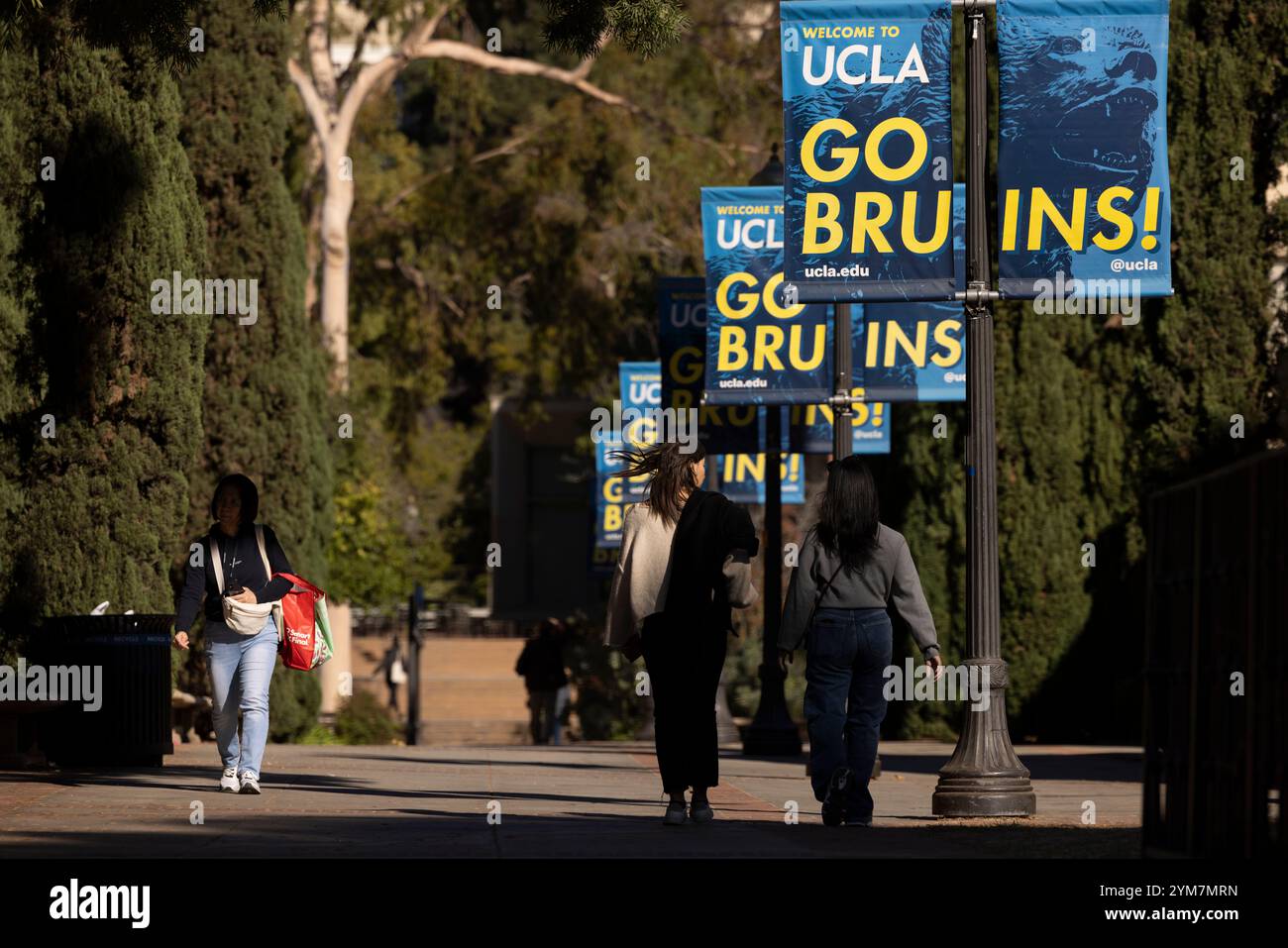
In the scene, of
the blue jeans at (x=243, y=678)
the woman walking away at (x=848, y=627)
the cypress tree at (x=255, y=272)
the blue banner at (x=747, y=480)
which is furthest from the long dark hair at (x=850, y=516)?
the blue banner at (x=747, y=480)

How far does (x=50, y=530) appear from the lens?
16656mm

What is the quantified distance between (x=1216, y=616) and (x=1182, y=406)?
1605 cm

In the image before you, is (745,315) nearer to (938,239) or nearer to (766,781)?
(766,781)

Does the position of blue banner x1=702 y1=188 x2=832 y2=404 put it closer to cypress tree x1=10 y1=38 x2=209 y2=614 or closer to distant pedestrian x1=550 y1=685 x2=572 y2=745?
cypress tree x1=10 y1=38 x2=209 y2=614

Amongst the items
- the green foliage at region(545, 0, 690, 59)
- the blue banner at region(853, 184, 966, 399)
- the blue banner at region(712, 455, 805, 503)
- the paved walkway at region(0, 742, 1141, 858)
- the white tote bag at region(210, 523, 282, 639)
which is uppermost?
the green foliage at region(545, 0, 690, 59)

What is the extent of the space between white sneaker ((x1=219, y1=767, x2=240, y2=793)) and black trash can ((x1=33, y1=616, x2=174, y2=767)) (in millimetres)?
2592

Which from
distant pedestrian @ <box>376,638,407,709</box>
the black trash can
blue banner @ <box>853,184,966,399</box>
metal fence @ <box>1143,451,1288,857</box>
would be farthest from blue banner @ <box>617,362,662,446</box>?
distant pedestrian @ <box>376,638,407,709</box>

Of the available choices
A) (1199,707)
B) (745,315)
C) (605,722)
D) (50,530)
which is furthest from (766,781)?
(605,722)

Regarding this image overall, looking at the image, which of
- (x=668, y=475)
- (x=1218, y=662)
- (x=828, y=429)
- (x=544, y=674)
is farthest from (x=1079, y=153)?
(x=544, y=674)

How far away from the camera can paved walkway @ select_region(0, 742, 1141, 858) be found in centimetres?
928

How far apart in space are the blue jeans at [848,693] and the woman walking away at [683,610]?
462 millimetres

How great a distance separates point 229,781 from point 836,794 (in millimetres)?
3988

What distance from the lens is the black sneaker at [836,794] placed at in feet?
34.6
